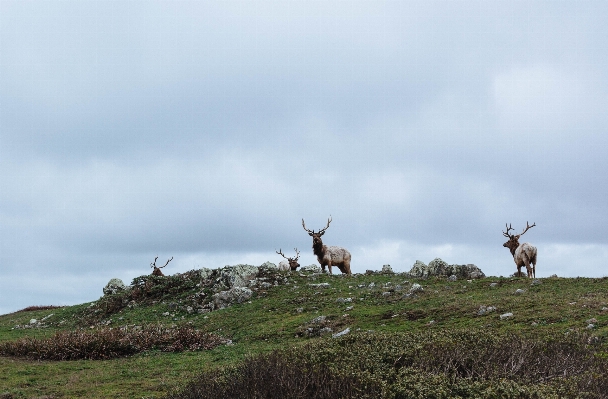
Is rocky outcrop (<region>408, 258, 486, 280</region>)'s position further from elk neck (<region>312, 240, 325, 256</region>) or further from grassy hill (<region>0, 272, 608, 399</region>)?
elk neck (<region>312, 240, 325, 256</region>)

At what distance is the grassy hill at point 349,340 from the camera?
7.57 meters

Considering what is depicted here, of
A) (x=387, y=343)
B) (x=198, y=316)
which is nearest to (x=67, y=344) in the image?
(x=198, y=316)

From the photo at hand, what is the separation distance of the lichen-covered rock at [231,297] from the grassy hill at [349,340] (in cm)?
60

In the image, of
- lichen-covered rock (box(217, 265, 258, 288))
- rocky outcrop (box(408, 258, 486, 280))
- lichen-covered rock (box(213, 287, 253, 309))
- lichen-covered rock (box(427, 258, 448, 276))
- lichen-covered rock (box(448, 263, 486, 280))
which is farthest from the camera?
lichen-covered rock (box(217, 265, 258, 288))

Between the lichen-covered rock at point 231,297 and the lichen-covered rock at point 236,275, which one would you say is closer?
the lichen-covered rock at point 231,297

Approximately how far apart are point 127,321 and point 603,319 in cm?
1965

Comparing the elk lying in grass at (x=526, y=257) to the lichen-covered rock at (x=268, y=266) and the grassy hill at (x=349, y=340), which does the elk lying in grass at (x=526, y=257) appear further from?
the lichen-covered rock at (x=268, y=266)

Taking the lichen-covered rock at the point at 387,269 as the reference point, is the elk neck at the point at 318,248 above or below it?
above

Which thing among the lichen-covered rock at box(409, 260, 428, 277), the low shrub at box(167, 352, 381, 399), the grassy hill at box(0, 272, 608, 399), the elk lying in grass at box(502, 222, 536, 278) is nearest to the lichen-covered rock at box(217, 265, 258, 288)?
the grassy hill at box(0, 272, 608, 399)

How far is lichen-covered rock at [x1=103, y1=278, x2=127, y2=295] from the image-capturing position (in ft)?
101

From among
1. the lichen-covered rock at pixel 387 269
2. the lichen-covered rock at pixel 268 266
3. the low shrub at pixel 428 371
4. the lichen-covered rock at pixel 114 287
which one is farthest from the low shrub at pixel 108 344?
the lichen-covered rock at pixel 387 269

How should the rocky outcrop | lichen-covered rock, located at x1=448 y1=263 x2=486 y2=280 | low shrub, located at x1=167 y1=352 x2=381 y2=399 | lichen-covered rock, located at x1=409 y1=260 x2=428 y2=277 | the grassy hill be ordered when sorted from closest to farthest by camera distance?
low shrub, located at x1=167 y1=352 x2=381 y2=399
the grassy hill
lichen-covered rock, located at x1=448 y1=263 x2=486 y2=280
the rocky outcrop
lichen-covered rock, located at x1=409 y1=260 x2=428 y2=277

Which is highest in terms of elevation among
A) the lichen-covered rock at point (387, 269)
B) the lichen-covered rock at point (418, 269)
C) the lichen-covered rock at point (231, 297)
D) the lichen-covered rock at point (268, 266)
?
the lichen-covered rock at point (268, 266)

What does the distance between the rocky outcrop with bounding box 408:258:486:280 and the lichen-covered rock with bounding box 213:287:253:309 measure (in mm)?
8345
